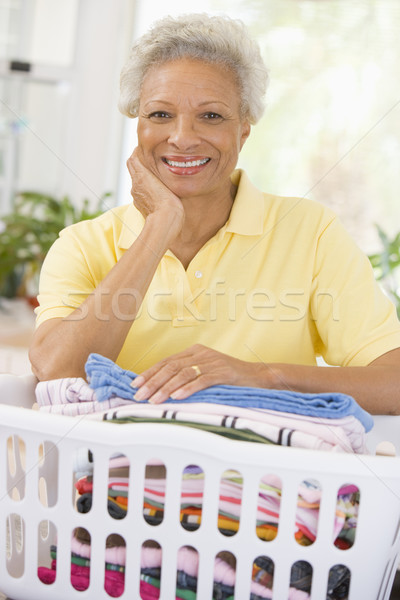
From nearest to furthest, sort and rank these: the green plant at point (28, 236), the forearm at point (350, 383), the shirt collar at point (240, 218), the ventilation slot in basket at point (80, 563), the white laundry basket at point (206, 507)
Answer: the white laundry basket at point (206, 507) < the ventilation slot in basket at point (80, 563) < the forearm at point (350, 383) < the shirt collar at point (240, 218) < the green plant at point (28, 236)

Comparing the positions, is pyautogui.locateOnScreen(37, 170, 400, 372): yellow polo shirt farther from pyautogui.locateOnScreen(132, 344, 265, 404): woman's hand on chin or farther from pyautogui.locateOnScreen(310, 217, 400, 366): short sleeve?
pyautogui.locateOnScreen(132, 344, 265, 404): woman's hand on chin

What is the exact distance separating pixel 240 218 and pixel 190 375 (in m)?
0.50

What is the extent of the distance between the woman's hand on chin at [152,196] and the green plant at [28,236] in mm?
2317

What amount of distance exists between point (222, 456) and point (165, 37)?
2.66 ft

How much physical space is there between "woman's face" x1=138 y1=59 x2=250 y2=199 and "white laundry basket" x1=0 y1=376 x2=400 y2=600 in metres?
0.65

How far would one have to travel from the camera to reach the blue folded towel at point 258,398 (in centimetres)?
78

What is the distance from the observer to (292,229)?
4.28 feet

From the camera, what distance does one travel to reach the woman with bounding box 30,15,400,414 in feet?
3.74

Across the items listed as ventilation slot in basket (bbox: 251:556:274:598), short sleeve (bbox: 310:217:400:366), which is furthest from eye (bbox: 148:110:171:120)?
ventilation slot in basket (bbox: 251:556:274:598)

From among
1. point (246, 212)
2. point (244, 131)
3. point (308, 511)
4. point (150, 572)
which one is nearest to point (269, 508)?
point (308, 511)

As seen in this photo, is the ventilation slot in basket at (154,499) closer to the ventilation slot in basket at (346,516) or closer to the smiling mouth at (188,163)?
the ventilation slot in basket at (346,516)

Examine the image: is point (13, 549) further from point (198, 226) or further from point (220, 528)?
point (198, 226)

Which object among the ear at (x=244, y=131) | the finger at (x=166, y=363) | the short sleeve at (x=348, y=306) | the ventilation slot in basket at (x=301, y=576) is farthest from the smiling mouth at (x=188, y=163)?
the ventilation slot in basket at (x=301, y=576)

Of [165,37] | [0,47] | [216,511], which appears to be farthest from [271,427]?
[0,47]
